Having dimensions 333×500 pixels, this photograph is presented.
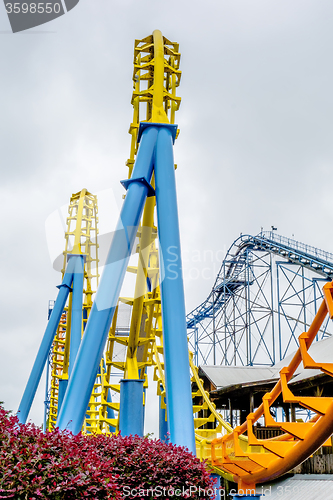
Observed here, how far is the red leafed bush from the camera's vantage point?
10.0 ft

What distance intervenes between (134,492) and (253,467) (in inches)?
227

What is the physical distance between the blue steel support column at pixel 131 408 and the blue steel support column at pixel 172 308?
4.02m

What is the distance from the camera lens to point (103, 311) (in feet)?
19.3

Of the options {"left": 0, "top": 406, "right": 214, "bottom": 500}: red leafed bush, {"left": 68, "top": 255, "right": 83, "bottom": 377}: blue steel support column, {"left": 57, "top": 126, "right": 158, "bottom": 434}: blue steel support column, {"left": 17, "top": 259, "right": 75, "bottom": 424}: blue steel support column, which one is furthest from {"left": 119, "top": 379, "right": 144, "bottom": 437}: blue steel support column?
{"left": 17, "top": 259, "right": 75, "bottom": 424}: blue steel support column

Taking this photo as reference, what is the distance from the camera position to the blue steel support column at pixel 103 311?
564cm

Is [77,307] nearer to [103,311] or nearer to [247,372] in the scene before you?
[247,372]

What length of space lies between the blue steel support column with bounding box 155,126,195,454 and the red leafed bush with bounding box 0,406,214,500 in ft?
2.45

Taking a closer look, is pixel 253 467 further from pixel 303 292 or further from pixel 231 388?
pixel 303 292

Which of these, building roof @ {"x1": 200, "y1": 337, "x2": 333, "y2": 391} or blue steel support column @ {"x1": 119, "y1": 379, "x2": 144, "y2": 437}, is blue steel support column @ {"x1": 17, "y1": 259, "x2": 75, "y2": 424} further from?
building roof @ {"x1": 200, "y1": 337, "x2": 333, "y2": 391}

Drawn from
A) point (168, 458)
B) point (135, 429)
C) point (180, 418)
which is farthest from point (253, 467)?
point (168, 458)

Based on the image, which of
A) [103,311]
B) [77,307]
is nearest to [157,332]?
A: [77,307]

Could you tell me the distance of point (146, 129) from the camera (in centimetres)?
704

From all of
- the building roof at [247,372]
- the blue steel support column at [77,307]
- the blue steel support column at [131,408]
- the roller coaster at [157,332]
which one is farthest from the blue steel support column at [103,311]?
the building roof at [247,372]

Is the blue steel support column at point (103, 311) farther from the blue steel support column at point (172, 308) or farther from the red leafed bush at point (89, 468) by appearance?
the red leafed bush at point (89, 468)
